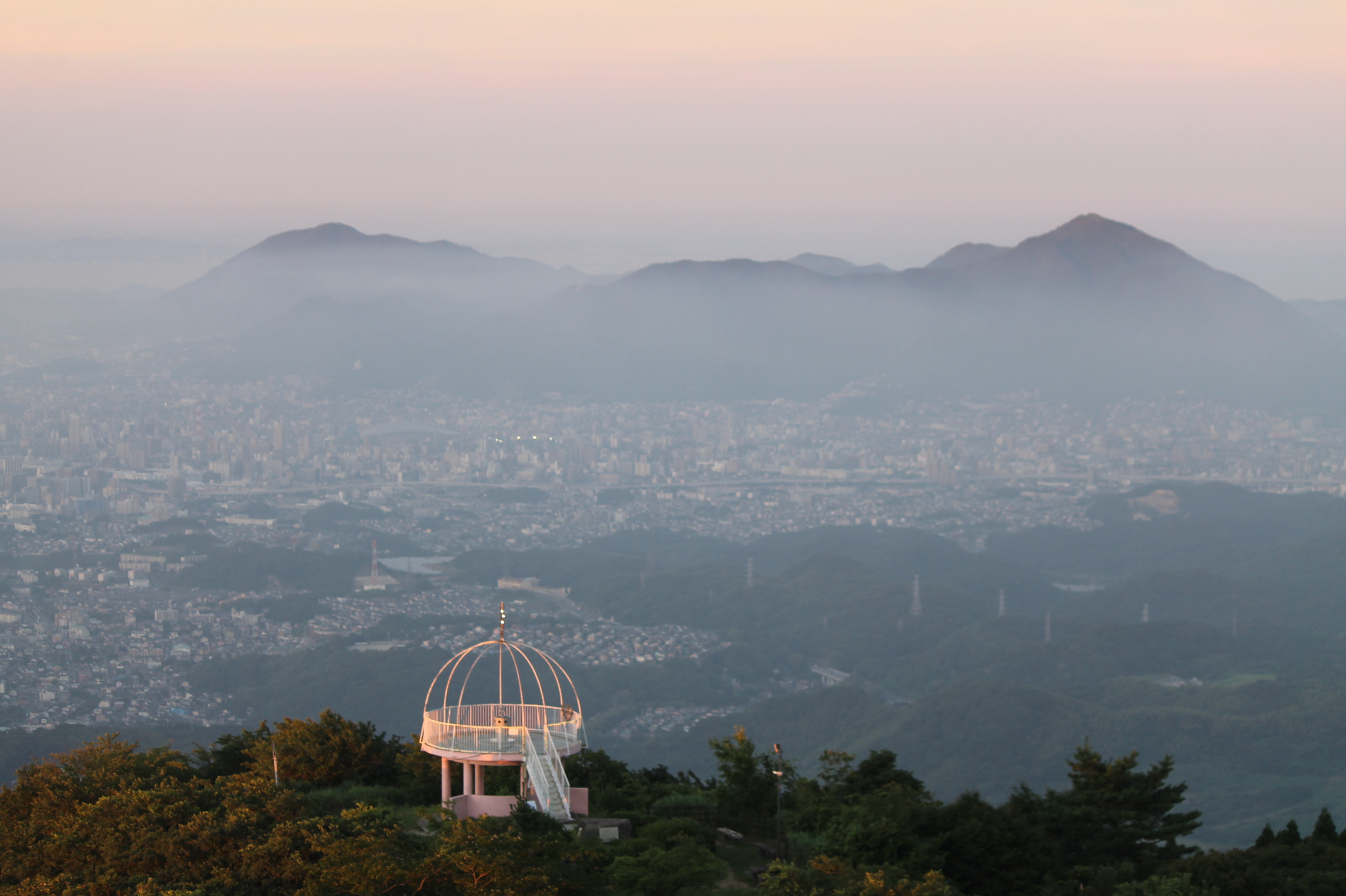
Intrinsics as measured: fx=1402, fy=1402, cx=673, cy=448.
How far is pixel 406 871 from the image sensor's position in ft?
43.3

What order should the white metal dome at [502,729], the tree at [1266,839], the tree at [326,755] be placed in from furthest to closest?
the tree at [1266,839], the tree at [326,755], the white metal dome at [502,729]

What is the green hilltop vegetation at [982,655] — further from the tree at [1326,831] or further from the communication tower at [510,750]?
the communication tower at [510,750]

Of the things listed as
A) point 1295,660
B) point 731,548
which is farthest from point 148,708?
point 731,548

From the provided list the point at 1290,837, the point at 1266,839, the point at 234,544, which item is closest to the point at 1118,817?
the point at 1290,837

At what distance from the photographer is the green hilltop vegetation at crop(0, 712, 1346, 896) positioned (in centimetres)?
1375

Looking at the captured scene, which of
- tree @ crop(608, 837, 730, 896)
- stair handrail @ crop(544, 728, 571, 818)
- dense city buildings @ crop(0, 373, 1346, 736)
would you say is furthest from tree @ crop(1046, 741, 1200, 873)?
dense city buildings @ crop(0, 373, 1346, 736)

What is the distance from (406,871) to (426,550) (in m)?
146

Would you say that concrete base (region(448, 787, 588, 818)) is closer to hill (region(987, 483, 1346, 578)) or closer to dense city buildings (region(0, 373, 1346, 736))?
dense city buildings (region(0, 373, 1346, 736))

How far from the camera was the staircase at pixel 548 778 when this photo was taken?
601 inches

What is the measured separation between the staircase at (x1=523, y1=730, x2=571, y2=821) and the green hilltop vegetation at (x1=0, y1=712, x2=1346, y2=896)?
1.17ft

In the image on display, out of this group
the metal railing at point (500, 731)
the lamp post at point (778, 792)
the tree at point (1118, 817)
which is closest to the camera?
the metal railing at point (500, 731)

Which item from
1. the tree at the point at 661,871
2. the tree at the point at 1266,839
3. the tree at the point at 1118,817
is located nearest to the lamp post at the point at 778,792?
the tree at the point at 661,871

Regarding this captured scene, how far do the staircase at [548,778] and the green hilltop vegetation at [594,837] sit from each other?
0.36m

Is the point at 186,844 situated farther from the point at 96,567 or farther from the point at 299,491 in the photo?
the point at 299,491
